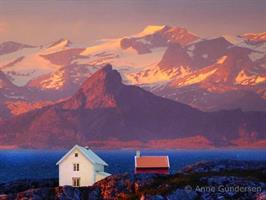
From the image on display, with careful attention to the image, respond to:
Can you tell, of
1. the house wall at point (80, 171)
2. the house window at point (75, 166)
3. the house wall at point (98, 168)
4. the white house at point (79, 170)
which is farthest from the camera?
the house wall at point (98, 168)

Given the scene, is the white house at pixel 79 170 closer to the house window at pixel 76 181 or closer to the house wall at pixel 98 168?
the house window at pixel 76 181

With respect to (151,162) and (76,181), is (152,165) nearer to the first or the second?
(151,162)

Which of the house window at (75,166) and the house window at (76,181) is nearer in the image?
the house window at (76,181)

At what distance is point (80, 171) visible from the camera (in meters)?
124

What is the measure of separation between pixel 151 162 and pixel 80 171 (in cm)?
1120

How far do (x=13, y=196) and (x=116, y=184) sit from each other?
14495mm

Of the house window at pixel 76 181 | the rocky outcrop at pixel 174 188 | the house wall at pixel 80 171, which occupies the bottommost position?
the rocky outcrop at pixel 174 188

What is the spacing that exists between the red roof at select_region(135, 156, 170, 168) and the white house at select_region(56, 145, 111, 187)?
5.74 m

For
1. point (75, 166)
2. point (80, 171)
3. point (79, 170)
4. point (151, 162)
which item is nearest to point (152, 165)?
point (151, 162)

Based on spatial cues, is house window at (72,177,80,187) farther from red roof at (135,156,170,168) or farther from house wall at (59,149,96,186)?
red roof at (135,156,170,168)

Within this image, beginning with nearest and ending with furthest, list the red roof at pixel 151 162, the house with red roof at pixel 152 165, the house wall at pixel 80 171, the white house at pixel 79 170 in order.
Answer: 1. the white house at pixel 79 170
2. the house wall at pixel 80 171
3. the house with red roof at pixel 152 165
4. the red roof at pixel 151 162

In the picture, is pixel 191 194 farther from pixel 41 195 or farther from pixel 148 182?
pixel 41 195

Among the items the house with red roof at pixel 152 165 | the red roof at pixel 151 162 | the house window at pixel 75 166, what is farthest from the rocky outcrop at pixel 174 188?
the house window at pixel 75 166

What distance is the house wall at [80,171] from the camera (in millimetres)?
124188
